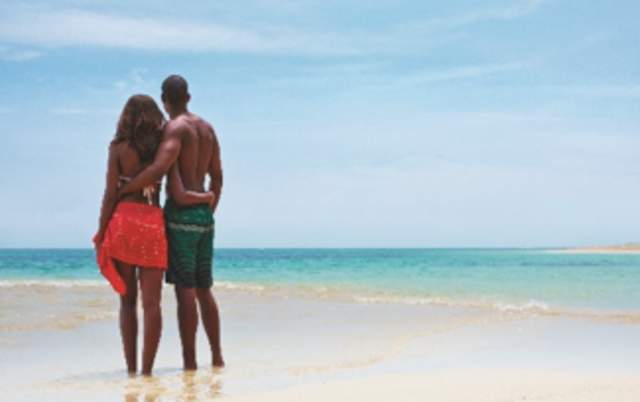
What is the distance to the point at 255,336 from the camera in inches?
312

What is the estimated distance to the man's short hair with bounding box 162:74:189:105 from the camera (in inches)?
216

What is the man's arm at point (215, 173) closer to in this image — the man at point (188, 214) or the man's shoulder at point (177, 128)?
the man at point (188, 214)

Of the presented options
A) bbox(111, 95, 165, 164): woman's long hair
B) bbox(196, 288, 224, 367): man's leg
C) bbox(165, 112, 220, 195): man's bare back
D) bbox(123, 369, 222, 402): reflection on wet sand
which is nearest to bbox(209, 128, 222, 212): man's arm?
bbox(165, 112, 220, 195): man's bare back

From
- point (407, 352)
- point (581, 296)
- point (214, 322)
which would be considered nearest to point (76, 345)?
point (214, 322)

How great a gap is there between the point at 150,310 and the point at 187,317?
280 millimetres

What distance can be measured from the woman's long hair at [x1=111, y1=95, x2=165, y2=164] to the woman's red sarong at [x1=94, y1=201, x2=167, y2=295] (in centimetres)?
35

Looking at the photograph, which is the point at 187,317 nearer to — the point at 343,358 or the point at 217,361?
the point at 217,361

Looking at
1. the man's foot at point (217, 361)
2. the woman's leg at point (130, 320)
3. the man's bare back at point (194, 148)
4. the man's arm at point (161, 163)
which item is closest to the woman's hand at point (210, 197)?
the man's bare back at point (194, 148)

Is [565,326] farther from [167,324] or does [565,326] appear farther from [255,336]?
[167,324]

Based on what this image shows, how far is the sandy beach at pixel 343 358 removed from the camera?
459 centimetres

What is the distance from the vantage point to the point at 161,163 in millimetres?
5152

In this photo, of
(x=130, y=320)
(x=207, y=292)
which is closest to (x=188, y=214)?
(x=207, y=292)

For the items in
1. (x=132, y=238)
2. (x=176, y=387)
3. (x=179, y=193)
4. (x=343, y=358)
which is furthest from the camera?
(x=343, y=358)

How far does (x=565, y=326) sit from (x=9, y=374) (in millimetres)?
5896
